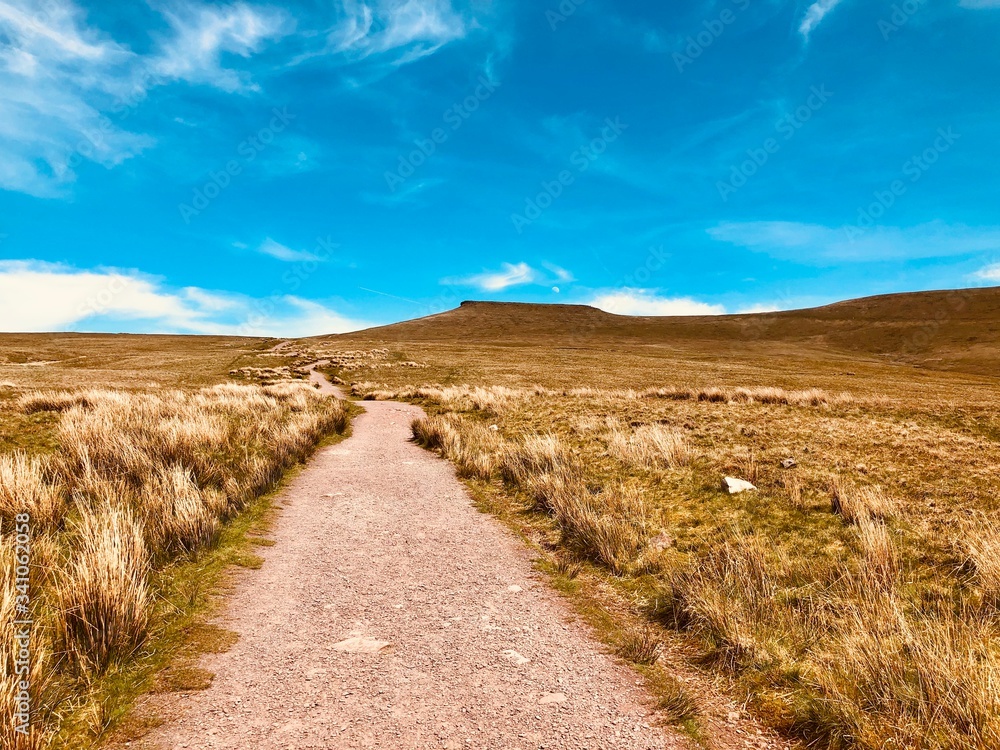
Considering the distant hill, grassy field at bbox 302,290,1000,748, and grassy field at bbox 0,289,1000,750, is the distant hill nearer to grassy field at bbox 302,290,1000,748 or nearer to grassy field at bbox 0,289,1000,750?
grassy field at bbox 302,290,1000,748

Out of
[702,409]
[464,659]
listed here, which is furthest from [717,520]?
[702,409]

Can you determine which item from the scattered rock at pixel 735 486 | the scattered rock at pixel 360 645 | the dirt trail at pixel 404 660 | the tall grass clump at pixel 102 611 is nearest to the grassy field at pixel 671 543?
the tall grass clump at pixel 102 611

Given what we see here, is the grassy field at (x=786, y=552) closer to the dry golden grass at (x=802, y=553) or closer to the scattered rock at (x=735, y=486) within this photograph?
the dry golden grass at (x=802, y=553)

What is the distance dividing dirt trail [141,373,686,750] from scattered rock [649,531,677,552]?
2.15m

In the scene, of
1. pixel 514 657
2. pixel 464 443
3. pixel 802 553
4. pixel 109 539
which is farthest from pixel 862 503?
pixel 109 539

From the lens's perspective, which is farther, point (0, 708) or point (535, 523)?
point (535, 523)

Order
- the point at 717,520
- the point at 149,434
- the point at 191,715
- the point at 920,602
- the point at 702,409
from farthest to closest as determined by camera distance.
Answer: the point at 702,409 < the point at 149,434 < the point at 717,520 < the point at 920,602 < the point at 191,715

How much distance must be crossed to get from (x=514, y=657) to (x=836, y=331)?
189759 millimetres

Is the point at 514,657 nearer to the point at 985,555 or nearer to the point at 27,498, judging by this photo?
the point at 985,555

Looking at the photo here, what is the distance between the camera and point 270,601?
614 centimetres

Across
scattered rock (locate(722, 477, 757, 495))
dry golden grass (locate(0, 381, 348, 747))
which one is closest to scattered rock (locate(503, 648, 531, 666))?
dry golden grass (locate(0, 381, 348, 747))

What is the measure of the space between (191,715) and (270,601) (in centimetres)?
208

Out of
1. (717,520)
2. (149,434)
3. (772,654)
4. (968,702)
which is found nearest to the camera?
(968,702)

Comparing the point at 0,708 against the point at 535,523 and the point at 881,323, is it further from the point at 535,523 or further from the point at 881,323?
the point at 881,323
